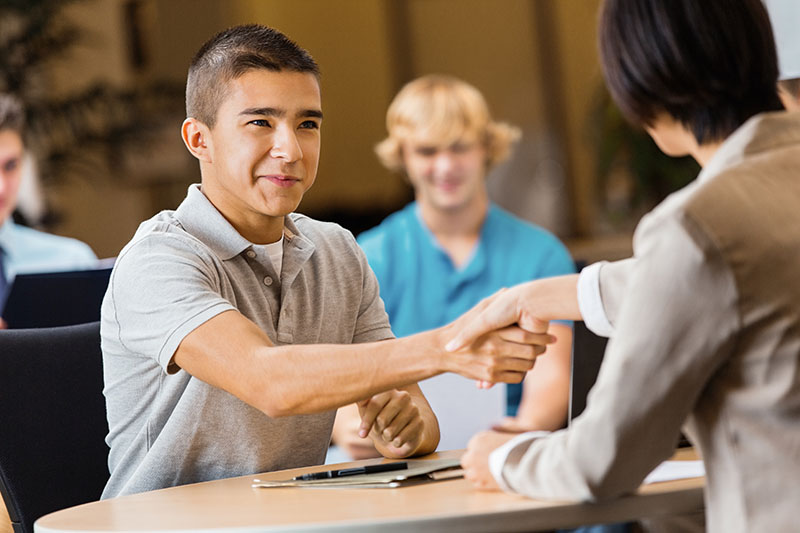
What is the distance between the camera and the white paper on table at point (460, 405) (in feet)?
7.56

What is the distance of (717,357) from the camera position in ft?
3.50

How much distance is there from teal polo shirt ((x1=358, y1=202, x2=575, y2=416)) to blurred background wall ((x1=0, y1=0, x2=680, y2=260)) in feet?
9.58

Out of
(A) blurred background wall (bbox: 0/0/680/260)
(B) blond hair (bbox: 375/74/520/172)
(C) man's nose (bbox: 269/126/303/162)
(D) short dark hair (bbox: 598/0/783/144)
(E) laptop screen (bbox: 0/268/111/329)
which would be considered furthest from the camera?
(A) blurred background wall (bbox: 0/0/680/260)

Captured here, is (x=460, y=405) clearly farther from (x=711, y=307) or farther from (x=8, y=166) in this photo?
(x=8, y=166)

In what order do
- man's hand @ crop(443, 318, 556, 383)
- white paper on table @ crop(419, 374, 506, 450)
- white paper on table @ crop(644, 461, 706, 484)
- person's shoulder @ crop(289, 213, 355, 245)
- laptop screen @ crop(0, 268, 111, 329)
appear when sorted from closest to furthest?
white paper on table @ crop(644, 461, 706, 484), man's hand @ crop(443, 318, 556, 383), person's shoulder @ crop(289, 213, 355, 245), white paper on table @ crop(419, 374, 506, 450), laptop screen @ crop(0, 268, 111, 329)

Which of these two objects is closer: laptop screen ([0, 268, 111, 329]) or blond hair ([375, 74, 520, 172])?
laptop screen ([0, 268, 111, 329])

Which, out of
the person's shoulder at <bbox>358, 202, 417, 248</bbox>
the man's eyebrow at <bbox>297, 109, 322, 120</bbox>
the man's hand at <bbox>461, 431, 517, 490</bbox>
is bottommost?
the man's hand at <bbox>461, 431, 517, 490</bbox>

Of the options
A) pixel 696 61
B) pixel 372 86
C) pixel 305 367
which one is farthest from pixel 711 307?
pixel 372 86

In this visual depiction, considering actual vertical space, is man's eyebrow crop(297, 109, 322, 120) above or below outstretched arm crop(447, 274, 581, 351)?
above

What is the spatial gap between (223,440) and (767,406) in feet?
2.80

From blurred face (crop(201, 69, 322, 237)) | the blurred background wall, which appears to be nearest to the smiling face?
blurred face (crop(201, 69, 322, 237))

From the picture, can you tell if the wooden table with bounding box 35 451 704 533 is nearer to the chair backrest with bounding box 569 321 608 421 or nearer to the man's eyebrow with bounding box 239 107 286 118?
the chair backrest with bounding box 569 321 608 421

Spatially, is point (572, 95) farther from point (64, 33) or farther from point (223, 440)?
point (223, 440)

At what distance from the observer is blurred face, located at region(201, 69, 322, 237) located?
1726 millimetres
